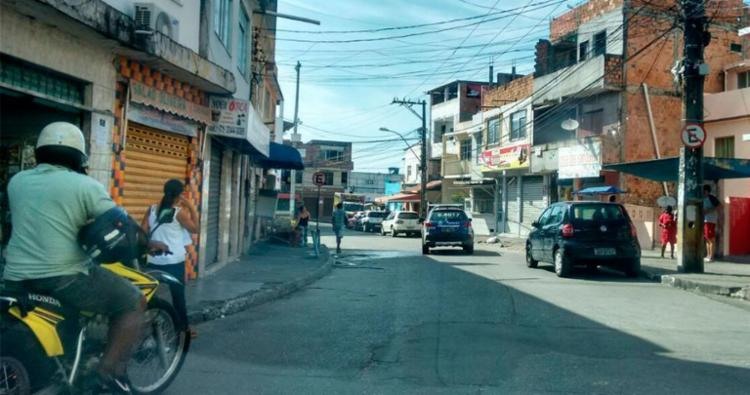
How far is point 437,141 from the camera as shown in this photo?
168 ft

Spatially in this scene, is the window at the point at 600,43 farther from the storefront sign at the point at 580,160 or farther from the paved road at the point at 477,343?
the paved road at the point at 477,343

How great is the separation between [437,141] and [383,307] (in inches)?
1668

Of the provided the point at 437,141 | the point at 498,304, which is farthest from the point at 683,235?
the point at 437,141

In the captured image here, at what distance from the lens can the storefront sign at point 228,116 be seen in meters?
12.3

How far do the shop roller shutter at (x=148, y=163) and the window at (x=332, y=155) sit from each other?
6681 centimetres

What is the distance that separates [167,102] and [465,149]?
34.1 metres

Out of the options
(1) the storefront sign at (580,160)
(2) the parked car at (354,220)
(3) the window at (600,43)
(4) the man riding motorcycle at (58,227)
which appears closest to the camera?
(4) the man riding motorcycle at (58,227)

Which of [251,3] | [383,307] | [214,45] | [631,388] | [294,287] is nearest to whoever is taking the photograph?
[631,388]

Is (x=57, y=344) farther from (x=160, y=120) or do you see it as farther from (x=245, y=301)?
(x=160, y=120)

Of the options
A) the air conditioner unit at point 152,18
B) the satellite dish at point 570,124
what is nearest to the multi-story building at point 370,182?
the satellite dish at point 570,124

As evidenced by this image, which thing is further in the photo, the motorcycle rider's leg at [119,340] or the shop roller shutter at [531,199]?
the shop roller shutter at [531,199]

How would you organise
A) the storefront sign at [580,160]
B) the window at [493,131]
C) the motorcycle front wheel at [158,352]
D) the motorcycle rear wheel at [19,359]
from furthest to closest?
the window at [493,131]
the storefront sign at [580,160]
the motorcycle front wheel at [158,352]
the motorcycle rear wheel at [19,359]

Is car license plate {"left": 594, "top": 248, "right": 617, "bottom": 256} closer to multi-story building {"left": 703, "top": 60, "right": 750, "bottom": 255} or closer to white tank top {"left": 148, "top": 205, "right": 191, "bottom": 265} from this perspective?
multi-story building {"left": 703, "top": 60, "right": 750, "bottom": 255}

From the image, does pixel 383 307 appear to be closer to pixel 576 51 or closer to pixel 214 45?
pixel 214 45
